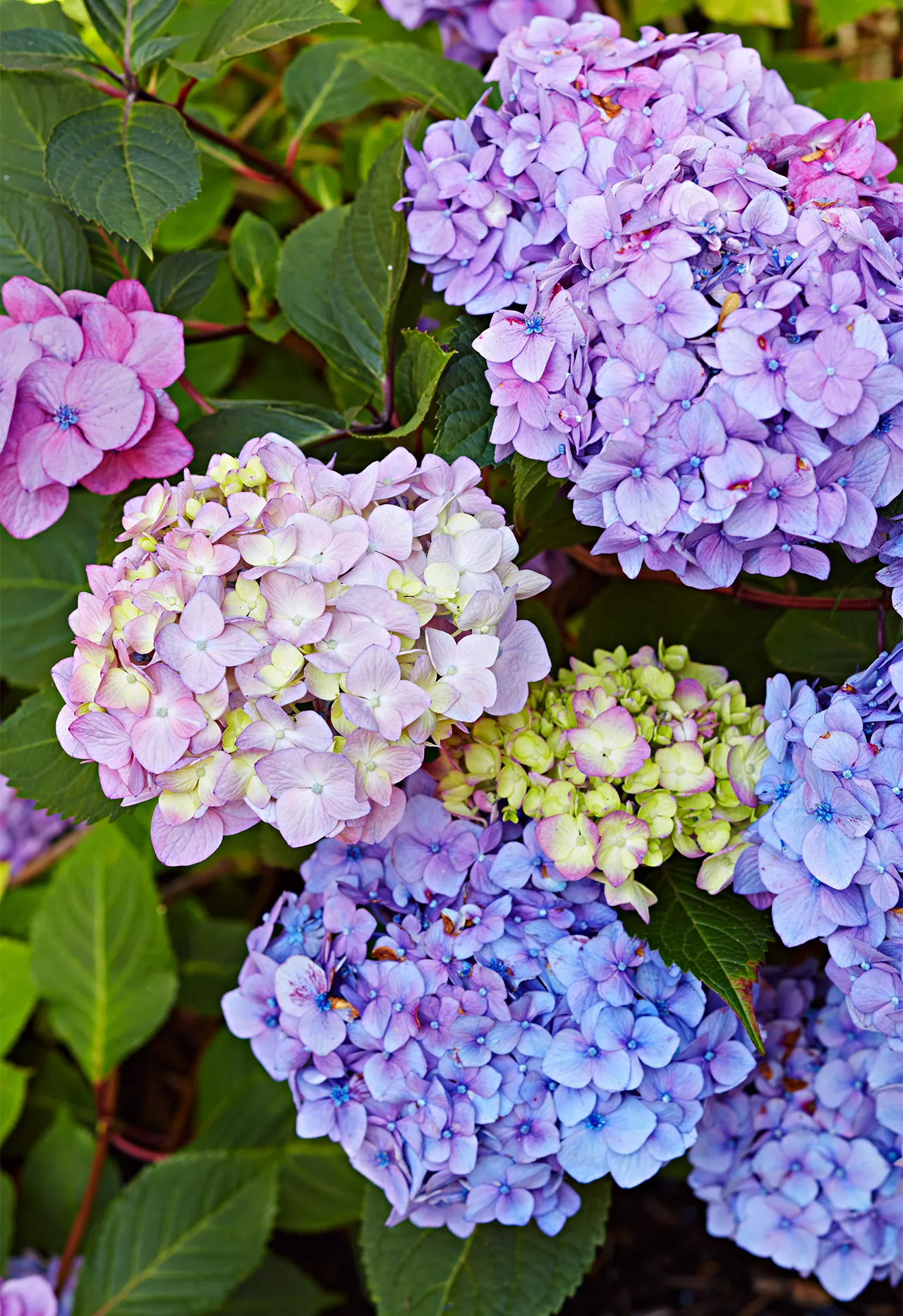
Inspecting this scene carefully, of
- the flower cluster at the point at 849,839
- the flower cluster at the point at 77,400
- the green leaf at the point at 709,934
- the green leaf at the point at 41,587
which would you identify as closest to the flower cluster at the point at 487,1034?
the green leaf at the point at 709,934

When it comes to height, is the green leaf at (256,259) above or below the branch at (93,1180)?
above

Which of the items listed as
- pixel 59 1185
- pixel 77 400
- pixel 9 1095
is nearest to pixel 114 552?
pixel 77 400

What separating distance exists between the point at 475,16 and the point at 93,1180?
1436 mm

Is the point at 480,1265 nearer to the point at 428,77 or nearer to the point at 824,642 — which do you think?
the point at 824,642

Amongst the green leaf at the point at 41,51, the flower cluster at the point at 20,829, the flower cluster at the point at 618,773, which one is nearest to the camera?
the flower cluster at the point at 618,773

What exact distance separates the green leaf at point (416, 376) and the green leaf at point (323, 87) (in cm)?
46

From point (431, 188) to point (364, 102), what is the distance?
50 centimetres

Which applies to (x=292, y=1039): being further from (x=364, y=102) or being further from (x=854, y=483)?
(x=364, y=102)

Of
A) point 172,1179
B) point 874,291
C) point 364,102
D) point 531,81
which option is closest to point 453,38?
point 364,102

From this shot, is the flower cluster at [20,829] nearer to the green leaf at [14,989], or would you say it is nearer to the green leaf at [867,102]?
the green leaf at [14,989]

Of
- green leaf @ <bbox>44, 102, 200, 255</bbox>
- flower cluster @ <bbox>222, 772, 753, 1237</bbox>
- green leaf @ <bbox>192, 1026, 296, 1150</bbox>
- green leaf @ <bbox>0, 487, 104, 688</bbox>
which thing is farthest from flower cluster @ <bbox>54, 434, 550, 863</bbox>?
green leaf @ <bbox>192, 1026, 296, 1150</bbox>

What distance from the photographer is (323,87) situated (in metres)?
1.26

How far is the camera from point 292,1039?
0.85m

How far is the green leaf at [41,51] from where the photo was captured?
0.90 m
